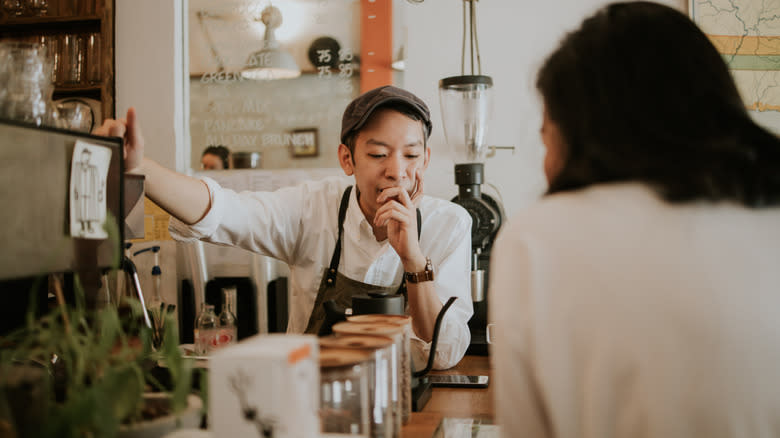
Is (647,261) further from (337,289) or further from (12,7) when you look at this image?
(12,7)

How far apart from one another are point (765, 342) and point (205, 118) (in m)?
2.76

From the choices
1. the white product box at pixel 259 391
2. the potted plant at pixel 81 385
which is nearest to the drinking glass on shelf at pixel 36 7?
the potted plant at pixel 81 385

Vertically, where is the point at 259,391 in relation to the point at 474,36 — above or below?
below

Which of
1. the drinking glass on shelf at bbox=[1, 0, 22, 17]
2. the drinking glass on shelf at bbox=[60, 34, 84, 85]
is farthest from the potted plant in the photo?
the drinking glass on shelf at bbox=[1, 0, 22, 17]

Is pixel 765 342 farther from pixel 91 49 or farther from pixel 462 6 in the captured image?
pixel 91 49

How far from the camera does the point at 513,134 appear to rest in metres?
2.71

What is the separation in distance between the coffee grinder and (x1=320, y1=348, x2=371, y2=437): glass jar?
116cm

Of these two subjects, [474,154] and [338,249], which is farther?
[474,154]

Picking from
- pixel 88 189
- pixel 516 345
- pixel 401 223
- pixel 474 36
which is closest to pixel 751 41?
pixel 474 36

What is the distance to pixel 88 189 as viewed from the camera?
95 cm

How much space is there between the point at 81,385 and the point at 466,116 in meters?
2.04

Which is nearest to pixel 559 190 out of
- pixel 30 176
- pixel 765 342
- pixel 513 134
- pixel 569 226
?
pixel 569 226

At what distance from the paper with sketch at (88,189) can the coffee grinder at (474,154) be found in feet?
4.19

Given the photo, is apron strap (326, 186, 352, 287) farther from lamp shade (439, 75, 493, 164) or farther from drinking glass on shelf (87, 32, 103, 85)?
drinking glass on shelf (87, 32, 103, 85)
